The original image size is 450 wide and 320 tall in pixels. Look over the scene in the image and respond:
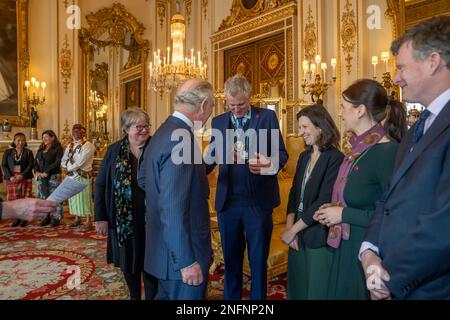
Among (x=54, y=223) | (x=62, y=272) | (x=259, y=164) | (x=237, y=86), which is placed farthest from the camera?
(x=54, y=223)

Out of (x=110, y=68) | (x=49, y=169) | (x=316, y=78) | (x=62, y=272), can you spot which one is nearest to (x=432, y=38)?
(x=62, y=272)

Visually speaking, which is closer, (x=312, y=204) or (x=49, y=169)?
(x=312, y=204)

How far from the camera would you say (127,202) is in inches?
88.3

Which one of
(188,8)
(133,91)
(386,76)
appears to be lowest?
(386,76)

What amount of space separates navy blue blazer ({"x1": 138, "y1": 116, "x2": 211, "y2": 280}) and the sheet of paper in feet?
1.18

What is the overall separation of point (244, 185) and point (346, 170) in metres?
0.75

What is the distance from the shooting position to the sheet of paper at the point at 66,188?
5.29 feet

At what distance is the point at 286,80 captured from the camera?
6.33 metres

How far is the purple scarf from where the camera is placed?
148 cm

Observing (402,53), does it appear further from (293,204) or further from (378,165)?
(293,204)

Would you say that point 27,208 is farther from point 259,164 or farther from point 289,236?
point 289,236

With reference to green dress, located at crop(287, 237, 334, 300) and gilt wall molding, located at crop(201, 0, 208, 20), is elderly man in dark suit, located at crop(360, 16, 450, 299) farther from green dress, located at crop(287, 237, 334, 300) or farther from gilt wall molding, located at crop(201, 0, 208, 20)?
gilt wall molding, located at crop(201, 0, 208, 20)

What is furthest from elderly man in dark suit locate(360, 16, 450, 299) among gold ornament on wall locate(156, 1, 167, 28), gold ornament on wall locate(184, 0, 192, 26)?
gold ornament on wall locate(156, 1, 167, 28)
